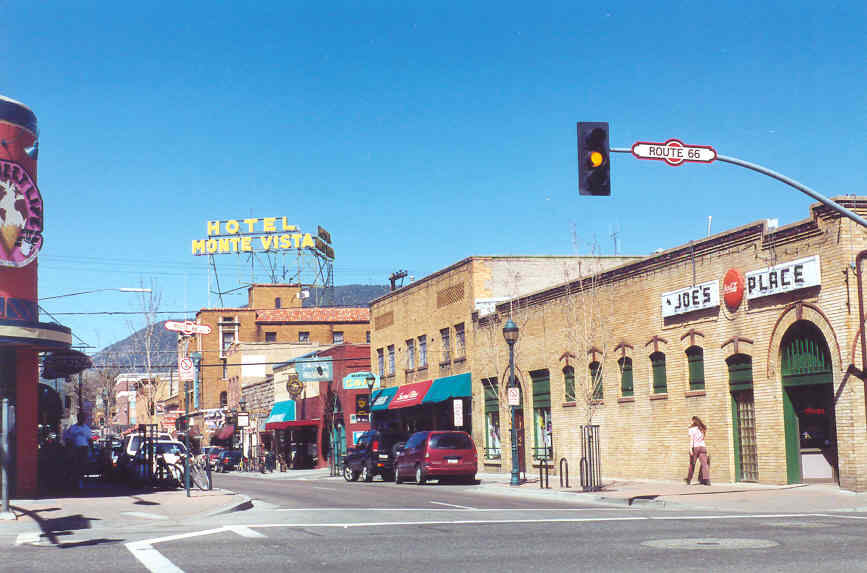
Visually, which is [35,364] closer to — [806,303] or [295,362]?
[806,303]

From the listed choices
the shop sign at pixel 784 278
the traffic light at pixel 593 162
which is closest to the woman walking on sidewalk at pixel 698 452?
the shop sign at pixel 784 278

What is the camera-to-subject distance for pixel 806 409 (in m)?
24.0

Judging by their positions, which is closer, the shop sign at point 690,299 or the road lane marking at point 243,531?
the road lane marking at point 243,531

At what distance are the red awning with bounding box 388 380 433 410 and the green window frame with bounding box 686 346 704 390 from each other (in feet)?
61.3

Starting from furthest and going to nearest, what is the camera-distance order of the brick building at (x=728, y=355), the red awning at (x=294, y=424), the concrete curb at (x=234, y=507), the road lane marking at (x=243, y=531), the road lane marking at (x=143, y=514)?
the red awning at (x=294, y=424) → the brick building at (x=728, y=355) → the concrete curb at (x=234, y=507) → the road lane marking at (x=143, y=514) → the road lane marking at (x=243, y=531)

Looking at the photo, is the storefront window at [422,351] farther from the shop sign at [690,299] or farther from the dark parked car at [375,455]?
the shop sign at [690,299]

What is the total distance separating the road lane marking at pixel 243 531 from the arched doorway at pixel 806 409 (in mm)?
13568

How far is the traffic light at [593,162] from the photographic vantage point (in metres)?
16.9

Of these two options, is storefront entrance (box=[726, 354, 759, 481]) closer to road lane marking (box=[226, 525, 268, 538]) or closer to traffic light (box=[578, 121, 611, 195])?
traffic light (box=[578, 121, 611, 195])

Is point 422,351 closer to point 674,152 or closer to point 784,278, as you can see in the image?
point 784,278

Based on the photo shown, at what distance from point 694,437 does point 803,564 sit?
1511 centimetres

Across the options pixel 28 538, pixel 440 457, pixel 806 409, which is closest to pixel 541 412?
pixel 440 457

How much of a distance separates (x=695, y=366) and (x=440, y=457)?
9297mm

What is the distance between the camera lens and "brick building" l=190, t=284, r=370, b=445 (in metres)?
91.4
